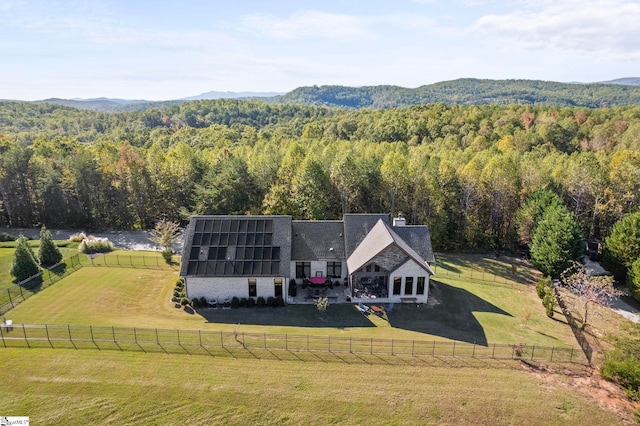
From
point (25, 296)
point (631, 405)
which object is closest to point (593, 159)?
point (631, 405)

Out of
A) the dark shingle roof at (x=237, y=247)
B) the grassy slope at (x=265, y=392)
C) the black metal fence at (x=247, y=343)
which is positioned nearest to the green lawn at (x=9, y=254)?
the black metal fence at (x=247, y=343)

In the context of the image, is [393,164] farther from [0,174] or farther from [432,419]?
[0,174]

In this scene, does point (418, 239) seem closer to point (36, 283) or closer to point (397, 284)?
point (397, 284)

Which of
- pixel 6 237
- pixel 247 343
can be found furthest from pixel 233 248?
pixel 6 237

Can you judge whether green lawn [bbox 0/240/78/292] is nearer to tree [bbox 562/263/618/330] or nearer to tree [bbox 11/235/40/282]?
tree [bbox 11/235/40/282]

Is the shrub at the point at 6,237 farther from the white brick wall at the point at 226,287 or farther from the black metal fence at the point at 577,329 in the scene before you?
the black metal fence at the point at 577,329

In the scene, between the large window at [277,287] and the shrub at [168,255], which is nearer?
the large window at [277,287]
